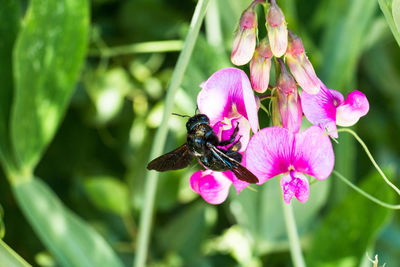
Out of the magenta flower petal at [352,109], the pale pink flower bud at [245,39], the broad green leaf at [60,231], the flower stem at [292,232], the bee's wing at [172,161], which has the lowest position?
the broad green leaf at [60,231]

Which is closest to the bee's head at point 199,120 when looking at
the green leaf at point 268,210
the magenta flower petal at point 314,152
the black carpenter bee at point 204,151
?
the black carpenter bee at point 204,151

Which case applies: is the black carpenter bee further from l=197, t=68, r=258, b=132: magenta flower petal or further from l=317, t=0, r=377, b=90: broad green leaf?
l=317, t=0, r=377, b=90: broad green leaf

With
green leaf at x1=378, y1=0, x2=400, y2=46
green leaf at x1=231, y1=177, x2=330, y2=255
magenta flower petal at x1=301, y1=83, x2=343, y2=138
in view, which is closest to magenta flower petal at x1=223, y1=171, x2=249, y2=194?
magenta flower petal at x1=301, y1=83, x2=343, y2=138

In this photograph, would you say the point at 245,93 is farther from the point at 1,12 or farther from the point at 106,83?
the point at 106,83

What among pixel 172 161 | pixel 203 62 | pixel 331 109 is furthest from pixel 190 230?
pixel 331 109

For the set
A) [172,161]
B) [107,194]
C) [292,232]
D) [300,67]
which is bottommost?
[107,194]

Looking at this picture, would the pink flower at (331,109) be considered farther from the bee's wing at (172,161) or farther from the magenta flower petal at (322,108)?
the bee's wing at (172,161)

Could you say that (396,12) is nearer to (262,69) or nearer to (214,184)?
(262,69)
